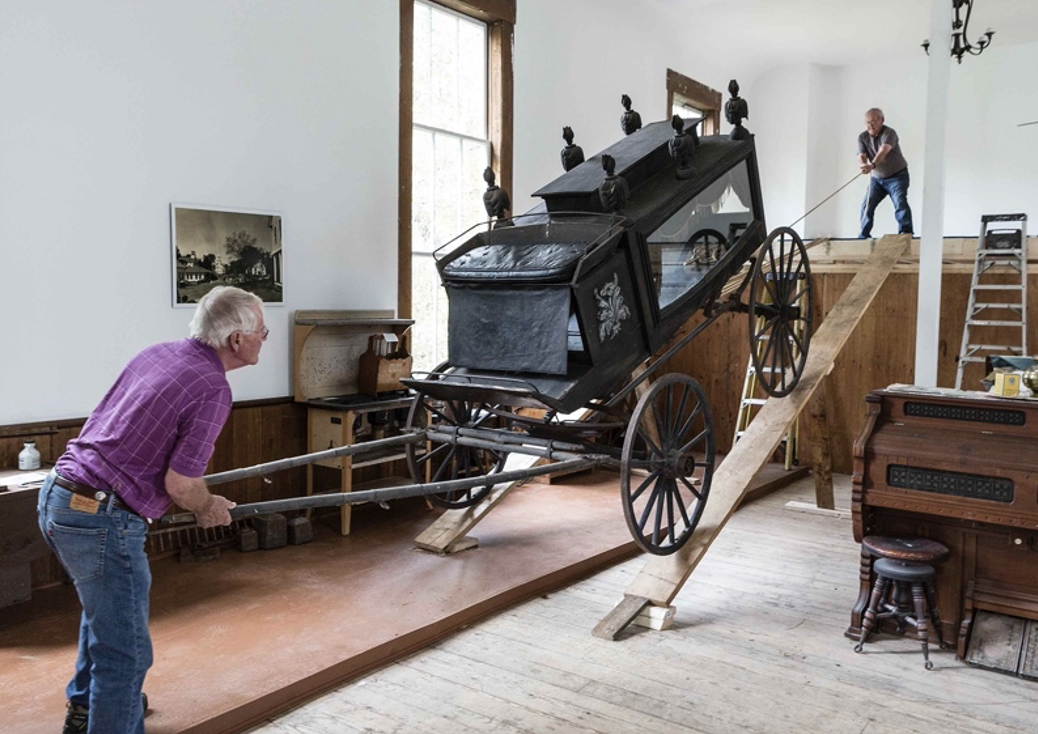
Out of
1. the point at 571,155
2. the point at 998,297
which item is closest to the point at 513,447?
the point at 571,155

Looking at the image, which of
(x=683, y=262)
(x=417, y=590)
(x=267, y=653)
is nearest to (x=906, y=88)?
(x=683, y=262)

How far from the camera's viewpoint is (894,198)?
8.75m

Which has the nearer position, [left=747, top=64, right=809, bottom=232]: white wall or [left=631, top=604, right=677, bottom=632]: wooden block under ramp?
[left=631, top=604, right=677, bottom=632]: wooden block under ramp

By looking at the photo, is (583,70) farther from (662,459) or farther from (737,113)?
(662,459)

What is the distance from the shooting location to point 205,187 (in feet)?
16.9

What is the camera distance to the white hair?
2.79 metres

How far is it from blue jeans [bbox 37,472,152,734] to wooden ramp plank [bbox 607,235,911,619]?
2.47m

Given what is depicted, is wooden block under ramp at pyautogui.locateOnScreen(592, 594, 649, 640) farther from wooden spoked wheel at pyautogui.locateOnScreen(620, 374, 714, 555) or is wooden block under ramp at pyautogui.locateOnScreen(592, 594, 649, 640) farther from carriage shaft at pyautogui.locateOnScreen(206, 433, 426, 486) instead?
carriage shaft at pyautogui.locateOnScreen(206, 433, 426, 486)

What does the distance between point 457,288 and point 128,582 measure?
2.03 m

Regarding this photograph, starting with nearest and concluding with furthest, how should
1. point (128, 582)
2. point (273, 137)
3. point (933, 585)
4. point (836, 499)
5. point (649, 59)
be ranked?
point (128, 582) < point (933, 585) < point (273, 137) < point (836, 499) < point (649, 59)

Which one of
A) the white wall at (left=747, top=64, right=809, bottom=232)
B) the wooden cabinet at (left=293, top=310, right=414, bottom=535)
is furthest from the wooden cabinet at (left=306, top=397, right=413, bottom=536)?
the white wall at (left=747, top=64, right=809, bottom=232)

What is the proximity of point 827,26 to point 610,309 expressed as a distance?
7160 millimetres

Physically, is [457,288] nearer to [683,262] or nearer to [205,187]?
[683,262]

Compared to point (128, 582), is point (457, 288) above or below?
above
